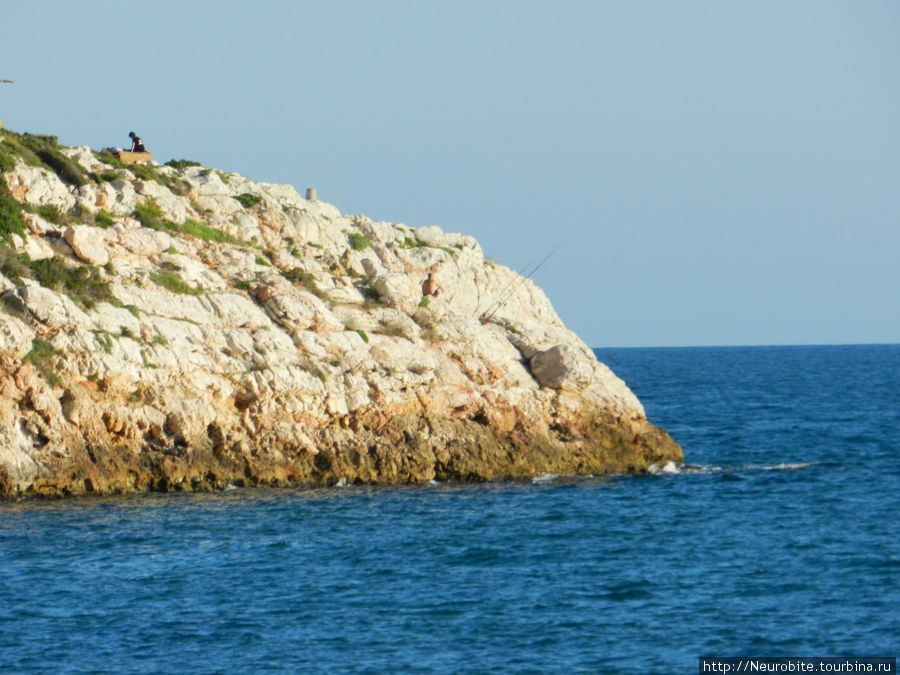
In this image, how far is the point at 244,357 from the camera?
125 ft

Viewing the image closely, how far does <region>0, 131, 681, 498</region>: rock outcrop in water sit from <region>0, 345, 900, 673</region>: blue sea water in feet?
4.61

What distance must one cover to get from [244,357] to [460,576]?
43.6 feet

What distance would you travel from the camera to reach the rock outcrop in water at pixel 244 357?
34.8 m

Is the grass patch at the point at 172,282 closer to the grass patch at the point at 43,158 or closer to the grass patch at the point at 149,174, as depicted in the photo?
the grass patch at the point at 43,158

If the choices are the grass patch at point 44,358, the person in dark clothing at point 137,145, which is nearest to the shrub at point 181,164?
the person in dark clothing at point 137,145

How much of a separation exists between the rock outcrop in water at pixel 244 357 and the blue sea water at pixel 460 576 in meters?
1.40

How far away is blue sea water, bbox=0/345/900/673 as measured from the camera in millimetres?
22375

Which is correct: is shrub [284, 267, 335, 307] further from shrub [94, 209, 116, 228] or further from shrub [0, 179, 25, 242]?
shrub [0, 179, 25, 242]

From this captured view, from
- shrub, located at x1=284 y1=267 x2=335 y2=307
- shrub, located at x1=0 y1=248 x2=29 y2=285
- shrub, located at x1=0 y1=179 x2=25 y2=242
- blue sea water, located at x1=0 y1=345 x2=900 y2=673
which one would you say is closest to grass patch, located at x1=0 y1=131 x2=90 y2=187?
shrub, located at x1=0 y1=179 x2=25 y2=242

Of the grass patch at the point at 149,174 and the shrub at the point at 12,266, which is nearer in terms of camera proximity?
the shrub at the point at 12,266

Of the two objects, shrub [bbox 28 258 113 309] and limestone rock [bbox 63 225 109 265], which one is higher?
limestone rock [bbox 63 225 109 265]

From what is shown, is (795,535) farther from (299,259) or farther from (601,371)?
(299,259)

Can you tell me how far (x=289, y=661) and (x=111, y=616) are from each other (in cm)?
474

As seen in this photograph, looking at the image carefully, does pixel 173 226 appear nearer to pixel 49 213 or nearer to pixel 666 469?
pixel 49 213
